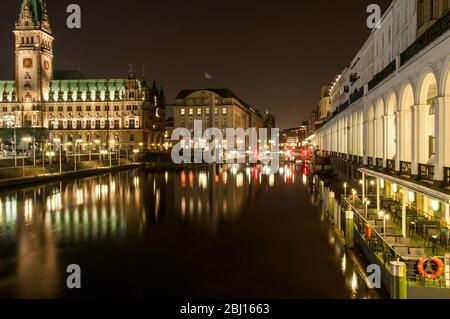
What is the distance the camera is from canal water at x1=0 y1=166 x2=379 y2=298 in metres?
19.8

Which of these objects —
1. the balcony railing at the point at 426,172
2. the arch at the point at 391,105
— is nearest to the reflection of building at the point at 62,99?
the arch at the point at 391,105

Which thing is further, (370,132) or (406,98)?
(370,132)

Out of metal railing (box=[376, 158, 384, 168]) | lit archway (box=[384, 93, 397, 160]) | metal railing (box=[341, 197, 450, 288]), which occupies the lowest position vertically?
metal railing (box=[341, 197, 450, 288])

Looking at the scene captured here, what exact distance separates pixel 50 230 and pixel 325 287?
875 inches

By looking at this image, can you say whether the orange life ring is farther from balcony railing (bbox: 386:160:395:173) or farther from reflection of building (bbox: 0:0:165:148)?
reflection of building (bbox: 0:0:165:148)

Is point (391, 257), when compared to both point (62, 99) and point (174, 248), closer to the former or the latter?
point (174, 248)

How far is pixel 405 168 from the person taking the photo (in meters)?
29.7

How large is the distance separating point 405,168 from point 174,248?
16479 millimetres

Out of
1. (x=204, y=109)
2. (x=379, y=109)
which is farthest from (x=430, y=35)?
(x=204, y=109)

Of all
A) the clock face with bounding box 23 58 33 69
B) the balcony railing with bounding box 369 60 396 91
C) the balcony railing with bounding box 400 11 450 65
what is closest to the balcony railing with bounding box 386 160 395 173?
the balcony railing with bounding box 369 60 396 91

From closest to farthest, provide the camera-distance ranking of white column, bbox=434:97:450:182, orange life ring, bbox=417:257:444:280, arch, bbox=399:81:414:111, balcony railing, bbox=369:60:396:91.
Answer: orange life ring, bbox=417:257:444:280
white column, bbox=434:97:450:182
arch, bbox=399:81:414:111
balcony railing, bbox=369:60:396:91

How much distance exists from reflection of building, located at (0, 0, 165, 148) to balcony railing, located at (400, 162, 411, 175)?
5233 inches

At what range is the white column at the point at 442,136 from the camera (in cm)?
2073


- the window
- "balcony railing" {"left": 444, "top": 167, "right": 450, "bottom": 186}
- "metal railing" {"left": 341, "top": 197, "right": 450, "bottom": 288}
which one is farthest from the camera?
the window
